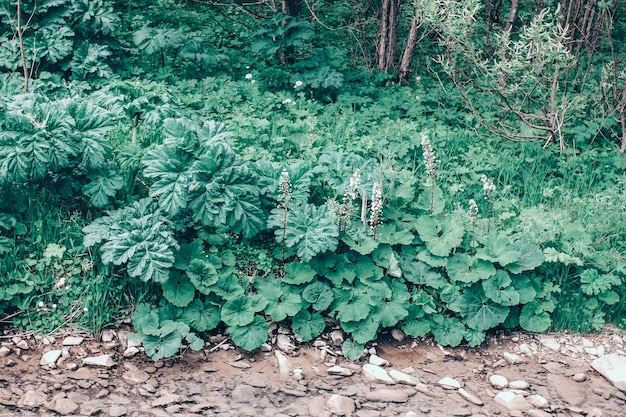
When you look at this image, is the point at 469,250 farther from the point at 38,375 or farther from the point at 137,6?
the point at 137,6

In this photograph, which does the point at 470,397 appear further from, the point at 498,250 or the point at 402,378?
the point at 498,250

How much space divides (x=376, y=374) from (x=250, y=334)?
0.85 m

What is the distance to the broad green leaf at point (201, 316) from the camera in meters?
4.12

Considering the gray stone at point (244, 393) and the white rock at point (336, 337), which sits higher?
the white rock at point (336, 337)

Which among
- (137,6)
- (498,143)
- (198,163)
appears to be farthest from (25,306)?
(137,6)

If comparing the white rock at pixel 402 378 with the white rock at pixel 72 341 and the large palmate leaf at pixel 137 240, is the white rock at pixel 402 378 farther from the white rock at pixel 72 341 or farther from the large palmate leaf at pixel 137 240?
the white rock at pixel 72 341

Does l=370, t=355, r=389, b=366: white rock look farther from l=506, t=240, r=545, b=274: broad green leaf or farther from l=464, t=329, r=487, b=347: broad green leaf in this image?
l=506, t=240, r=545, b=274: broad green leaf

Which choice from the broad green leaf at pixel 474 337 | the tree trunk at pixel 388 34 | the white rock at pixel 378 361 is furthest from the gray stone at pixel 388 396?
the tree trunk at pixel 388 34

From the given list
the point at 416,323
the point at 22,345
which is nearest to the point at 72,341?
the point at 22,345

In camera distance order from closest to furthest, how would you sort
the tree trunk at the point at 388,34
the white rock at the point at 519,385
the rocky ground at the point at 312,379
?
the rocky ground at the point at 312,379 → the white rock at the point at 519,385 → the tree trunk at the point at 388,34

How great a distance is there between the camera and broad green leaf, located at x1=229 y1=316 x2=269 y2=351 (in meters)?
4.06

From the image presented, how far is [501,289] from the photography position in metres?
4.45

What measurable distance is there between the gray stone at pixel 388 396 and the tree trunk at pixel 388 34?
4.53 metres

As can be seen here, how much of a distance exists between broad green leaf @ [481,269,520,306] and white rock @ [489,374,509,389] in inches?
20.3
